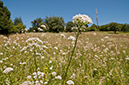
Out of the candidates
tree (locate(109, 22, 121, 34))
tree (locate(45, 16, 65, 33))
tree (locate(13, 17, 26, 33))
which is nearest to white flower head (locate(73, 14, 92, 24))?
tree (locate(13, 17, 26, 33))

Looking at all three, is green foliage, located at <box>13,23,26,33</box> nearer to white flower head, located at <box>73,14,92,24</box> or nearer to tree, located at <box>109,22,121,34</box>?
white flower head, located at <box>73,14,92,24</box>

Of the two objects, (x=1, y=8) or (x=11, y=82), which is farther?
(x=1, y=8)

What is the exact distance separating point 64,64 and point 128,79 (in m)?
2.41

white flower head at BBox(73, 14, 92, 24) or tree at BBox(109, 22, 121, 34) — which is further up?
tree at BBox(109, 22, 121, 34)

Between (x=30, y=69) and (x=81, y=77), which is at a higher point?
(x=30, y=69)

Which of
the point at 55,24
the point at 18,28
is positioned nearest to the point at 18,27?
the point at 18,28

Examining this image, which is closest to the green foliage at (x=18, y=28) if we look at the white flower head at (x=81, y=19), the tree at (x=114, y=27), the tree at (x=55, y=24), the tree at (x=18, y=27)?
the tree at (x=18, y=27)

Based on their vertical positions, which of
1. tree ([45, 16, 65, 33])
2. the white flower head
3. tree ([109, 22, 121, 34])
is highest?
tree ([45, 16, 65, 33])

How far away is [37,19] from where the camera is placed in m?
74.8

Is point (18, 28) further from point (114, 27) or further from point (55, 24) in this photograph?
point (114, 27)

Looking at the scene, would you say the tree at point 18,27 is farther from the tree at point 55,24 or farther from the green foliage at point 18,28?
the tree at point 55,24

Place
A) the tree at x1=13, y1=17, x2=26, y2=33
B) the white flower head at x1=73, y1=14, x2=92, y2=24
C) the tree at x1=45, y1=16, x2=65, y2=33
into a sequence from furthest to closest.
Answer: the tree at x1=45, y1=16, x2=65, y2=33 → the tree at x1=13, y1=17, x2=26, y2=33 → the white flower head at x1=73, y1=14, x2=92, y2=24

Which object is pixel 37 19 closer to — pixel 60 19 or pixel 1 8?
pixel 60 19

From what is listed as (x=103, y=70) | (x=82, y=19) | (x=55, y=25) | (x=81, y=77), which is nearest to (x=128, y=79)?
(x=103, y=70)
